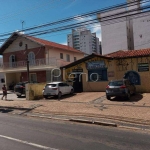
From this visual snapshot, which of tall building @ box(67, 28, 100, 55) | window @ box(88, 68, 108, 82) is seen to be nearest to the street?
window @ box(88, 68, 108, 82)

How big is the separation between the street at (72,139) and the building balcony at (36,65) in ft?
58.8

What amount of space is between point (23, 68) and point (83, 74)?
10.2 metres

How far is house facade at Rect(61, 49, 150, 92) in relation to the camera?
19.6 metres

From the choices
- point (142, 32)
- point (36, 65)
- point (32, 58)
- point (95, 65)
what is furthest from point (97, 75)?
point (142, 32)

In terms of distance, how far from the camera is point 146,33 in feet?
124

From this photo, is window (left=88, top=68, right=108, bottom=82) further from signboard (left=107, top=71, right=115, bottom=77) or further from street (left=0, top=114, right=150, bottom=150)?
street (left=0, top=114, right=150, bottom=150)

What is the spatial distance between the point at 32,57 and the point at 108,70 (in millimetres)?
13181

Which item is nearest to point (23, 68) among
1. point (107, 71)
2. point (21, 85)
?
point (21, 85)

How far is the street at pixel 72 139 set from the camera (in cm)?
605

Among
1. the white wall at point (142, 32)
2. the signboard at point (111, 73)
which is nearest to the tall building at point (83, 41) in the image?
the white wall at point (142, 32)

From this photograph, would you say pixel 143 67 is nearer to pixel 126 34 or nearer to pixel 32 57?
pixel 32 57

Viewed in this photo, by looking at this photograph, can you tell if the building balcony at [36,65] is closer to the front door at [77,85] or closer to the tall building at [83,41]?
the front door at [77,85]

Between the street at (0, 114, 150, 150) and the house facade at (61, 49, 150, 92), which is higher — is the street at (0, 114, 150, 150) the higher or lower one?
the lower one

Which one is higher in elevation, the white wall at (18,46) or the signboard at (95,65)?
the white wall at (18,46)
